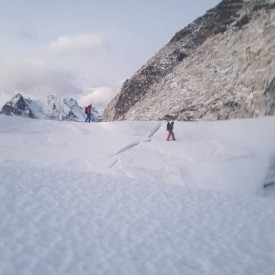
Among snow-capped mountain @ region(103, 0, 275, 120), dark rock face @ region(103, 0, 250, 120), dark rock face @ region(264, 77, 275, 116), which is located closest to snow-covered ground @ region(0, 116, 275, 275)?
dark rock face @ region(264, 77, 275, 116)

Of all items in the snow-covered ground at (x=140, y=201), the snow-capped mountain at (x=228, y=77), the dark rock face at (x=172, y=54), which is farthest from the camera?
the dark rock face at (x=172, y=54)

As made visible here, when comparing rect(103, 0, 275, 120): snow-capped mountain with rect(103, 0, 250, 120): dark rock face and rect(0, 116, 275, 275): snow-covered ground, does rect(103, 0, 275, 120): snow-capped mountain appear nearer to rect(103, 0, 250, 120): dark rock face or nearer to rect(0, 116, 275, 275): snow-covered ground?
rect(103, 0, 250, 120): dark rock face

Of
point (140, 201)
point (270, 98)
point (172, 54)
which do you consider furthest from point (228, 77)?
point (140, 201)

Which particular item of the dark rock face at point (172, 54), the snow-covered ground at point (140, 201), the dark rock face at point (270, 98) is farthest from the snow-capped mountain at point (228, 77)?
the snow-covered ground at point (140, 201)

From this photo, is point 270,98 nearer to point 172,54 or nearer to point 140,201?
point 140,201

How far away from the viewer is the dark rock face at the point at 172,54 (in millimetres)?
46594

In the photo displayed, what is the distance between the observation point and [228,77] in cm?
3116

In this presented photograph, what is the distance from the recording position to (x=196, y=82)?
3412 cm

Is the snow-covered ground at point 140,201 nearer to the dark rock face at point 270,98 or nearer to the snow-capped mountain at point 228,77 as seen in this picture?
the dark rock face at point 270,98

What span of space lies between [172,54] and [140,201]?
38.6 meters

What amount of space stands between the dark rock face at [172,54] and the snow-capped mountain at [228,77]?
611mm

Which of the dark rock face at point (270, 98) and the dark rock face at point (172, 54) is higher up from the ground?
the dark rock face at point (172, 54)

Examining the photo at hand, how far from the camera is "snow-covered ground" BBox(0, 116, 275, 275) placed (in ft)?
27.0

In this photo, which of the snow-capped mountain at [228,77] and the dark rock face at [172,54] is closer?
the snow-capped mountain at [228,77]
